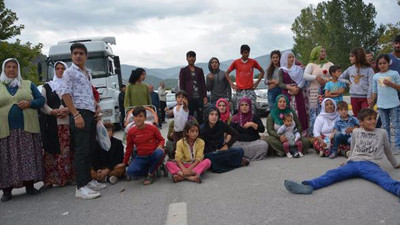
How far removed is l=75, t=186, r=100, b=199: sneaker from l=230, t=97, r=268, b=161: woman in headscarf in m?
2.86

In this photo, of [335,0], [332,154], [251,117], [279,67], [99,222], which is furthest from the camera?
[335,0]

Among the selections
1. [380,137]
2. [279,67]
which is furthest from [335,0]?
[380,137]

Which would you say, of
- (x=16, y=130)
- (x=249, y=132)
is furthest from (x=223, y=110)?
(x=16, y=130)

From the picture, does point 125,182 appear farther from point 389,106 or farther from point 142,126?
point 389,106

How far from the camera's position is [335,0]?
4531 centimetres

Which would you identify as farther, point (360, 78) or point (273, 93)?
point (273, 93)

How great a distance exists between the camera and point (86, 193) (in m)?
4.98

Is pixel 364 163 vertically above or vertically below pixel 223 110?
below

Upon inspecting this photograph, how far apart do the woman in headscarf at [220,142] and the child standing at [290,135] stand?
3.14ft

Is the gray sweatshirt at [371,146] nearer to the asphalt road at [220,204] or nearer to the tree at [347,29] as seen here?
the asphalt road at [220,204]

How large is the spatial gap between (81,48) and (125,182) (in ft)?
6.92

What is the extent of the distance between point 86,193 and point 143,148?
110 centimetres

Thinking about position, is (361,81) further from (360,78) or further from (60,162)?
(60,162)

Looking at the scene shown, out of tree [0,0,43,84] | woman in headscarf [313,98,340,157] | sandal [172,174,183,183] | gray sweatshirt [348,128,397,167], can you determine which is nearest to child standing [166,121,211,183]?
sandal [172,174,183,183]
